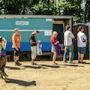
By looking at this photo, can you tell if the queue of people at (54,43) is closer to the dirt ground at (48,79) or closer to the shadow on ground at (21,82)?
the dirt ground at (48,79)

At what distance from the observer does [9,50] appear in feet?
48.4

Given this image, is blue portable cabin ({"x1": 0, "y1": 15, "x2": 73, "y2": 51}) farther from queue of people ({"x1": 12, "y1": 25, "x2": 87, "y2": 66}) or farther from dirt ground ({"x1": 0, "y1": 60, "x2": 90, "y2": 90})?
dirt ground ({"x1": 0, "y1": 60, "x2": 90, "y2": 90})

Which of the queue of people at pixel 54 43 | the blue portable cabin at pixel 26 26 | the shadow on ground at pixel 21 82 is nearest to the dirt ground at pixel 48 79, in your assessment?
the shadow on ground at pixel 21 82

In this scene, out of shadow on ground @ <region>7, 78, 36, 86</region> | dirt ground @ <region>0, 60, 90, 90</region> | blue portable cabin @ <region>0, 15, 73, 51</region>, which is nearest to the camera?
dirt ground @ <region>0, 60, 90, 90</region>

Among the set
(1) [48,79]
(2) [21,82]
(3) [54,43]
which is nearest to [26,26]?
(3) [54,43]

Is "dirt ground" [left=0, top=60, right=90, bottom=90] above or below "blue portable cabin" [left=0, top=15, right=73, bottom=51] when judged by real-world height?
below

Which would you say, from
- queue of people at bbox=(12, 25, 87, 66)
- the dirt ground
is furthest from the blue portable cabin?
the dirt ground

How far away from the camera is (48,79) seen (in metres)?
9.10

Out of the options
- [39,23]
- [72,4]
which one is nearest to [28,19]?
[39,23]

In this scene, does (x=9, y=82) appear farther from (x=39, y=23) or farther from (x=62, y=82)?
(x=39, y=23)

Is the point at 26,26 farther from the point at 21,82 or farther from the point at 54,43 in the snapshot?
the point at 21,82

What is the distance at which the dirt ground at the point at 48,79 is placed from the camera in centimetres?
802

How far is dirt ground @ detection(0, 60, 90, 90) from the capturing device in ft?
26.3

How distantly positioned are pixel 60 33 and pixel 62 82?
8.36 meters
